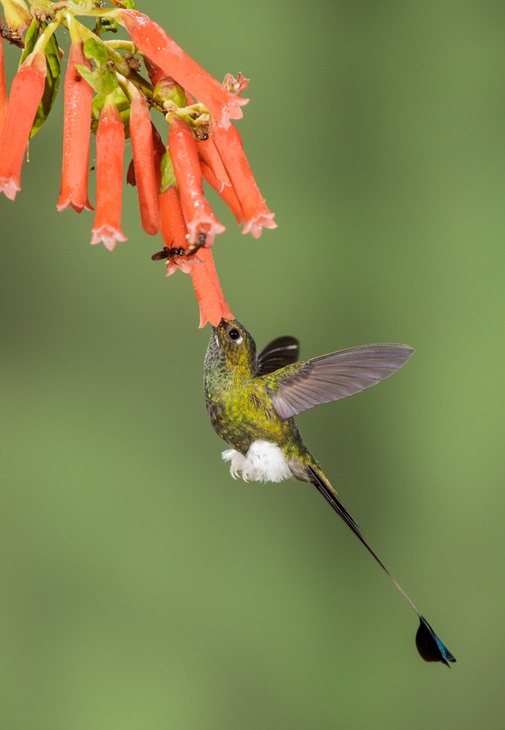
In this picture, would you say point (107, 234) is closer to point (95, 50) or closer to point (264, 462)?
point (95, 50)

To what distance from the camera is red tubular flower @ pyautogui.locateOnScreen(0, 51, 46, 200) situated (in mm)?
632

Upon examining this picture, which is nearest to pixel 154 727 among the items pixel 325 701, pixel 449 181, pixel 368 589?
pixel 325 701

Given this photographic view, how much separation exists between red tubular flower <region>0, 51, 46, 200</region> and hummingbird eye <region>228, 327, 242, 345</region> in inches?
16.8

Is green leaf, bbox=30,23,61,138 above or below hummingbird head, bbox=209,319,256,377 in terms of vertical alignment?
above

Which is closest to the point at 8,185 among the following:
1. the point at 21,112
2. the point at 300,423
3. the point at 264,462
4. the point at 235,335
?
the point at 21,112

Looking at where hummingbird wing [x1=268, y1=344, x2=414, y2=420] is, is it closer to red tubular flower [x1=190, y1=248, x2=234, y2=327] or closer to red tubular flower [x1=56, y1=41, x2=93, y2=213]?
red tubular flower [x1=190, y1=248, x2=234, y2=327]

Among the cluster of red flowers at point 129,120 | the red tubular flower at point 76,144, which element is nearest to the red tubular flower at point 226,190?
the cluster of red flowers at point 129,120

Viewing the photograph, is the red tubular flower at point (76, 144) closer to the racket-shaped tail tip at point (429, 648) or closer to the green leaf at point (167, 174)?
the green leaf at point (167, 174)

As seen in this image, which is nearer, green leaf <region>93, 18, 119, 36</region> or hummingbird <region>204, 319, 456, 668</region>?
green leaf <region>93, 18, 119, 36</region>

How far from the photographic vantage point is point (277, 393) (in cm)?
109

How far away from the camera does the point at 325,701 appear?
2.10 m

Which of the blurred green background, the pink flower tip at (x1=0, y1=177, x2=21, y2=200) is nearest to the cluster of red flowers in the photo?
the pink flower tip at (x1=0, y1=177, x2=21, y2=200)

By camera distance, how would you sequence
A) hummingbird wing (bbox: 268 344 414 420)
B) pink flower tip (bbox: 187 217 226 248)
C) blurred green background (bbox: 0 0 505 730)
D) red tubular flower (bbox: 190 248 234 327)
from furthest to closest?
blurred green background (bbox: 0 0 505 730), hummingbird wing (bbox: 268 344 414 420), red tubular flower (bbox: 190 248 234 327), pink flower tip (bbox: 187 217 226 248)

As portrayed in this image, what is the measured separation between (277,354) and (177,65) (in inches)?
25.2
